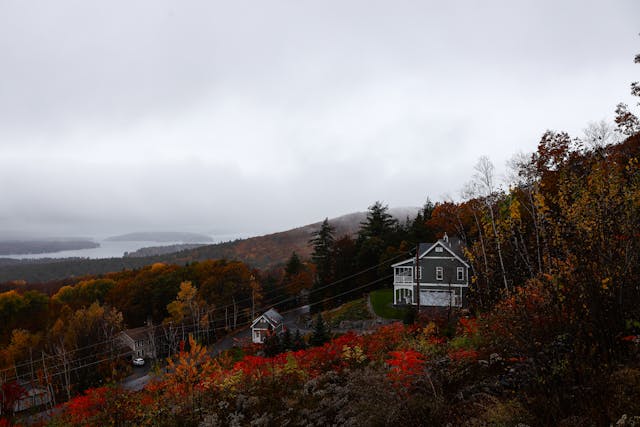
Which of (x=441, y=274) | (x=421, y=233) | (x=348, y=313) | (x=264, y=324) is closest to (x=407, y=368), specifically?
(x=441, y=274)

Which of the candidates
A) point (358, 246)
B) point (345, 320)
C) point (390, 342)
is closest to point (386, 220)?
point (358, 246)

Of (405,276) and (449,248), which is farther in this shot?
(405,276)

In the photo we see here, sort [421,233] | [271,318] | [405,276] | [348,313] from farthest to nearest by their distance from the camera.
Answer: [421,233] < [271,318] < [405,276] < [348,313]

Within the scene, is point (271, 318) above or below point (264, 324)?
above

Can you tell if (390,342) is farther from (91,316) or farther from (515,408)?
(91,316)

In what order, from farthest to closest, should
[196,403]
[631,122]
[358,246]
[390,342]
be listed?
1. [358,246]
2. [631,122]
3. [390,342]
4. [196,403]

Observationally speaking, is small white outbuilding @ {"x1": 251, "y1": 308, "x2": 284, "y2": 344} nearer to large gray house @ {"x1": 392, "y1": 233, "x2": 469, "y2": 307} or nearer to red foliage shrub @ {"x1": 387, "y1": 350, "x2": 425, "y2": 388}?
large gray house @ {"x1": 392, "y1": 233, "x2": 469, "y2": 307}

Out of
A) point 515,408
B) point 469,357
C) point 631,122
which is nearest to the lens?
point 515,408

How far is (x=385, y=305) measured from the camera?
35844mm

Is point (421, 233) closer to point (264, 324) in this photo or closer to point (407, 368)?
point (264, 324)

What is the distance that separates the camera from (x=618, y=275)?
6.01m

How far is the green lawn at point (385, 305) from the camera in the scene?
3344 cm

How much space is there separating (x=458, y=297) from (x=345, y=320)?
11329 millimetres

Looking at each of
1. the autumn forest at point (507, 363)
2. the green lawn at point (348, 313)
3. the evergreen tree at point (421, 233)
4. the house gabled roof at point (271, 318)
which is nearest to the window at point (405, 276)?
the green lawn at point (348, 313)
